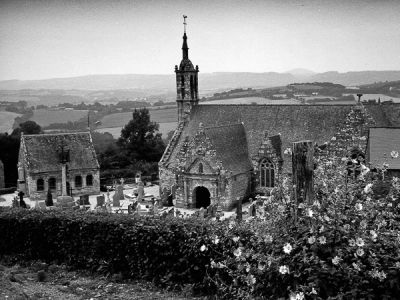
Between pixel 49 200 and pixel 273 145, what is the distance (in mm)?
17555

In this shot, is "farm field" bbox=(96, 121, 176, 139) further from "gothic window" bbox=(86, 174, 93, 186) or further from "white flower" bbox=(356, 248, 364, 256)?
"white flower" bbox=(356, 248, 364, 256)

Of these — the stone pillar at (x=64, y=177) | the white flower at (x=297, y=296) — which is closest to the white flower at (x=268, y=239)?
the white flower at (x=297, y=296)

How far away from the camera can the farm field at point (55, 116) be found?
305 ft

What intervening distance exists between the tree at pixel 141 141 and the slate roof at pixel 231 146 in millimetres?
23937

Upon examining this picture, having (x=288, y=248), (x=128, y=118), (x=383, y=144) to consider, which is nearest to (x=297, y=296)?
(x=288, y=248)

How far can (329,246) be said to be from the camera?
884cm

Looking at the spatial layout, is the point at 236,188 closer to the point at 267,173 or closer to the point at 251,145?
the point at 267,173

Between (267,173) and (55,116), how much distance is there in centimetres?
7385

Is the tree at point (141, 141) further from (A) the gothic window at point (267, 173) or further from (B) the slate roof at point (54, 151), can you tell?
(A) the gothic window at point (267, 173)

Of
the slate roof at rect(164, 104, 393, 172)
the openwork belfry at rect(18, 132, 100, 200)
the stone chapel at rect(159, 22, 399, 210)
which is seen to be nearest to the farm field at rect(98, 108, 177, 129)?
the openwork belfry at rect(18, 132, 100, 200)

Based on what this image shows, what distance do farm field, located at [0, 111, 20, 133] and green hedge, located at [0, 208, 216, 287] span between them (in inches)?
2575

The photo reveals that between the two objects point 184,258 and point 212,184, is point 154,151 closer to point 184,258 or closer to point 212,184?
point 212,184

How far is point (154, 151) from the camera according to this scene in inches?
2298

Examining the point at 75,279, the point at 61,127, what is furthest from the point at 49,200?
the point at 61,127
